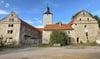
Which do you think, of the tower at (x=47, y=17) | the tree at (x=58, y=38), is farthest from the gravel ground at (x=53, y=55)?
the tower at (x=47, y=17)

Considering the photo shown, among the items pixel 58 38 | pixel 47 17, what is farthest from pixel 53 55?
pixel 47 17

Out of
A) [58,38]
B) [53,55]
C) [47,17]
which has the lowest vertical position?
[53,55]

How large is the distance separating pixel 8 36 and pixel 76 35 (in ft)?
70.0

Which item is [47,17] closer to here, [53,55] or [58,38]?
[58,38]

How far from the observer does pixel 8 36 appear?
1650 inches

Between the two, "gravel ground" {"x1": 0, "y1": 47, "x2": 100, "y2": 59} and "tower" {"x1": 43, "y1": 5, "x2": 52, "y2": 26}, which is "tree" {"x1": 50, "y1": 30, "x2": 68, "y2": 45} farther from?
"tower" {"x1": 43, "y1": 5, "x2": 52, "y2": 26}

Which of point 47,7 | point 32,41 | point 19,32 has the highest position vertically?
point 47,7

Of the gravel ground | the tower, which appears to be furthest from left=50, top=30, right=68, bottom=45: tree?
the tower

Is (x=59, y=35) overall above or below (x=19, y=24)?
below

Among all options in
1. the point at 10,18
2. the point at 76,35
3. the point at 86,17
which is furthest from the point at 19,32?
the point at 86,17

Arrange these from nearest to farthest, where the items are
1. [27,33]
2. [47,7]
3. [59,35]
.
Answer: [59,35] < [27,33] < [47,7]

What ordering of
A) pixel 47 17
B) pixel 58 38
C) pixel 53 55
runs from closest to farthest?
pixel 53 55 → pixel 58 38 → pixel 47 17

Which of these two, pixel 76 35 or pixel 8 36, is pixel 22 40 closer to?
pixel 8 36

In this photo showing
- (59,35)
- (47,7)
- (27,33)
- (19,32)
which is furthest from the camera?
(47,7)
